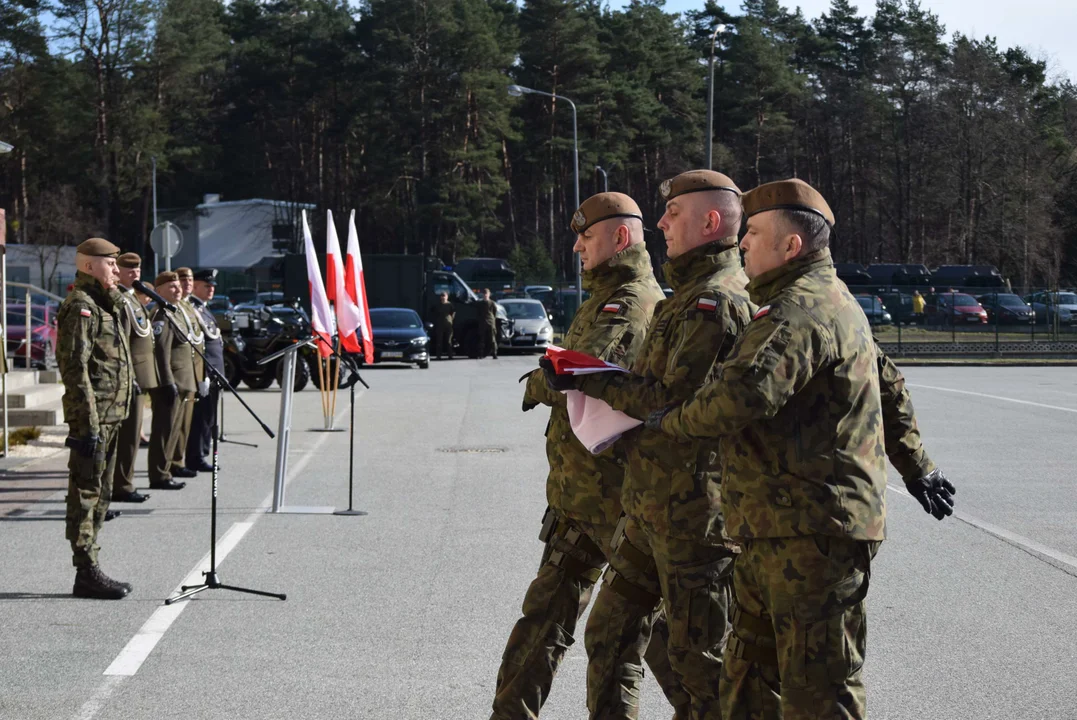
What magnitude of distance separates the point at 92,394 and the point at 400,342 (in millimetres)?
22916

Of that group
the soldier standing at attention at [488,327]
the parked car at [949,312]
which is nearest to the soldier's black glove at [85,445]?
the soldier standing at attention at [488,327]

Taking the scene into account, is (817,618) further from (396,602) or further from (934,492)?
(396,602)

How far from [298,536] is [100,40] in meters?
69.1

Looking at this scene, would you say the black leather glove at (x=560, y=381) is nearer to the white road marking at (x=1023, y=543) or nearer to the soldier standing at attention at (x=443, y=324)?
the white road marking at (x=1023, y=543)

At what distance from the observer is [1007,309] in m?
42.0

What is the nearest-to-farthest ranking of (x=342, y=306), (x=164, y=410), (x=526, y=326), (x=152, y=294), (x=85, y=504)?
(x=152, y=294), (x=85, y=504), (x=164, y=410), (x=342, y=306), (x=526, y=326)

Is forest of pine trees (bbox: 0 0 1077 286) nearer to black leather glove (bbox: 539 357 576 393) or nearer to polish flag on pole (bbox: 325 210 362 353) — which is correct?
polish flag on pole (bbox: 325 210 362 353)

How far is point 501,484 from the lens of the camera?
449 inches

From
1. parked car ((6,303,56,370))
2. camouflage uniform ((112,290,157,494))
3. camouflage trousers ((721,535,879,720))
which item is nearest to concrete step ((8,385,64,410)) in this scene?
camouflage uniform ((112,290,157,494))

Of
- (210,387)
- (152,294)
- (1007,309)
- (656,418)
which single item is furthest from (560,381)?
(1007,309)

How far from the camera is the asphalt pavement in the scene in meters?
5.33

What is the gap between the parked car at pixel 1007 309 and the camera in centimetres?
4031

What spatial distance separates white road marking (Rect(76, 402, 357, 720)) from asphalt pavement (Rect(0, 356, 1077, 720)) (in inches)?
0.6

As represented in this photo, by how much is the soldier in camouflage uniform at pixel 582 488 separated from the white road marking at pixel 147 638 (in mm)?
1781
